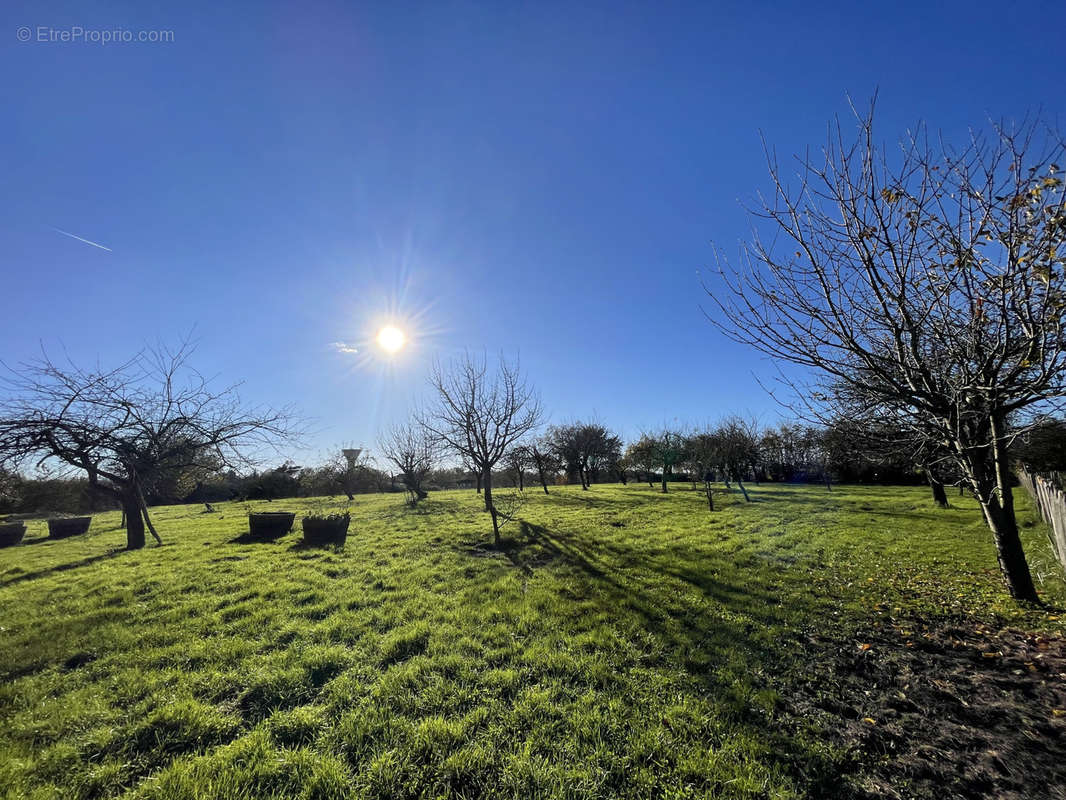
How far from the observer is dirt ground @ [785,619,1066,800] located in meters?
2.89

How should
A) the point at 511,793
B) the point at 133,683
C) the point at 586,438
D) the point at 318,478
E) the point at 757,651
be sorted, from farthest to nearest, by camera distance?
1. the point at 586,438
2. the point at 318,478
3. the point at 757,651
4. the point at 133,683
5. the point at 511,793

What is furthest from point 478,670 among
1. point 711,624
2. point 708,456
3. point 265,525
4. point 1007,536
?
point 708,456

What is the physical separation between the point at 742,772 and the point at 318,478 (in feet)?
149

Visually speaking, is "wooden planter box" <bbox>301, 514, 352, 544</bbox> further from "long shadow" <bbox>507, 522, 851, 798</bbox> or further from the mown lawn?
"long shadow" <bbox>507, 522, 851, 798</bbox>

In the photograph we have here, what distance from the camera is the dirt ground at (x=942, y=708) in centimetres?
289

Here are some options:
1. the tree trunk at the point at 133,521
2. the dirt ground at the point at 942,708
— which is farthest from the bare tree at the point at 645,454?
the tree trunk at the point at 133,521

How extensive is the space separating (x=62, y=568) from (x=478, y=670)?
13.1 m

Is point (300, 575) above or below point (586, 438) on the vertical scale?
below

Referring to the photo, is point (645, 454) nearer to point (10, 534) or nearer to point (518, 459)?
point (518, 459)

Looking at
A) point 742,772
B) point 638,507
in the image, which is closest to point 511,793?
point 742,772

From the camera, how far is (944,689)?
3979mm

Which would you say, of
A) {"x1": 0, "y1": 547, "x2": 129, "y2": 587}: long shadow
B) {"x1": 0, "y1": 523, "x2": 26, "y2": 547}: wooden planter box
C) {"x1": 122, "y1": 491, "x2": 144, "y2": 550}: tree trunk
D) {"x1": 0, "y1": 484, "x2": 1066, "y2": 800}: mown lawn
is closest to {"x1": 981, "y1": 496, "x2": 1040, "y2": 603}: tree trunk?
{"x1": 0, "y1": 484, "x2": 1066, "y2": 800}: mown lawn

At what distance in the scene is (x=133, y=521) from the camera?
41.8ft

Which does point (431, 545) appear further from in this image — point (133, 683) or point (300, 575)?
point (133, 683)
